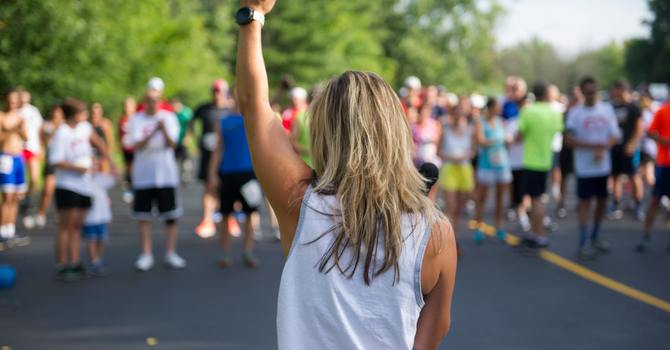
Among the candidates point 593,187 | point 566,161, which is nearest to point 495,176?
point 593,187

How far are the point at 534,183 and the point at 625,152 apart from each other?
3395 mm

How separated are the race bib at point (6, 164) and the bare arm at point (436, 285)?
384 inches

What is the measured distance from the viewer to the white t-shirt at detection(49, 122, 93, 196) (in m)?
8.45

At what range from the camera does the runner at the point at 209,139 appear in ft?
36.4

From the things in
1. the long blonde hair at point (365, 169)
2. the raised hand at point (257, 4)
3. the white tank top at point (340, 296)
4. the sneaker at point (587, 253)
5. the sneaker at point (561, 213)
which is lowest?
the sneaker at point (561, 213)

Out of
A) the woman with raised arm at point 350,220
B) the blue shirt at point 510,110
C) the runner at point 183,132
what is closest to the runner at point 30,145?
the runner at point 183,132

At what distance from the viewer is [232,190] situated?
9.30 m

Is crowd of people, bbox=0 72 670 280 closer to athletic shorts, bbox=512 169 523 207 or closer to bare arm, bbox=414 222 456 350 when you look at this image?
athletic shorts, bbox=512 169 523 207

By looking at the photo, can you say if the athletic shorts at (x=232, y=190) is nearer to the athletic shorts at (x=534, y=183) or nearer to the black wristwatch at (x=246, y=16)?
the athletic shorts at (x=534, y=183)

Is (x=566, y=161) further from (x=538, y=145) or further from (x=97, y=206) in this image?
(x=97, y=206)

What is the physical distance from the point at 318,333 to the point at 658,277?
7.29m

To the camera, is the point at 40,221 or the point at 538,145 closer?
the point at 538,145

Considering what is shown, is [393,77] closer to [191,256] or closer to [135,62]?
[135,62]

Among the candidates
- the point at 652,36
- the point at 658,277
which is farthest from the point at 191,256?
the point at 652,36
